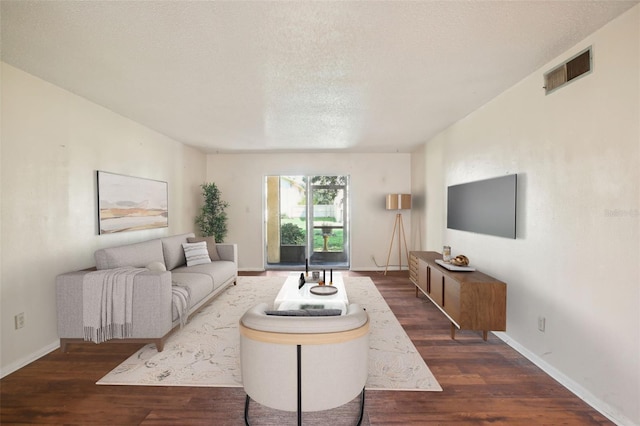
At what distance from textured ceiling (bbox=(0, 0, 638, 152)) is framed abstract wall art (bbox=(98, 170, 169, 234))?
956 mm

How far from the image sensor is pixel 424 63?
2.46 meters

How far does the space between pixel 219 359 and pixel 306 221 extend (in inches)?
168

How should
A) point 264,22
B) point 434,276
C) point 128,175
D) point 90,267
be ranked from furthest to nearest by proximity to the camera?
point 128,175 < point 434,276 < point 90,267 < point 264,22

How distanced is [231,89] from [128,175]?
216 cm

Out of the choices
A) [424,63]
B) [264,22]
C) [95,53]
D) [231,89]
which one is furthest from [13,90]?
[424,63]

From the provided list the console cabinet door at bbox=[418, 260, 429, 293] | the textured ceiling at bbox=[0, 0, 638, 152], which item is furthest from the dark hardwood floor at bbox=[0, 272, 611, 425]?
the textured ceiling at bbox=[0, 0, 638, 152]

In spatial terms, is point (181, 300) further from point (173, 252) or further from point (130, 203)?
point (130, 203)

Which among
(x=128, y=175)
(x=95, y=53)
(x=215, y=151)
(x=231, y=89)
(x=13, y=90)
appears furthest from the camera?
(x=215, y=151)

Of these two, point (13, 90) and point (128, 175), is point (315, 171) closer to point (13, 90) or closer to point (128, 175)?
point (128, 175)

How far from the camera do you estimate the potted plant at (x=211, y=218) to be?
6.08m

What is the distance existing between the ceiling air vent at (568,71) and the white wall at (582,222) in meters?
0.06

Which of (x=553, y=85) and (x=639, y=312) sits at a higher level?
(x=553, y=85)

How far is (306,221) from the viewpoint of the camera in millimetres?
6719

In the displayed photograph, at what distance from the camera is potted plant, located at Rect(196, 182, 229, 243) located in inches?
239
